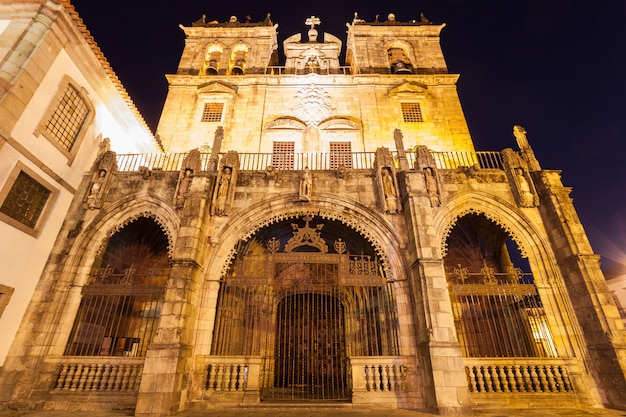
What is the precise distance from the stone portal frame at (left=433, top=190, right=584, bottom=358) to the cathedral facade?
0.05 metres

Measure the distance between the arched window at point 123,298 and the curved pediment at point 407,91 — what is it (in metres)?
15.1

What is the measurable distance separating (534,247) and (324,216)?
7407mm

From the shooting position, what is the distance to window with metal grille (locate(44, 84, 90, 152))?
33.3 ft

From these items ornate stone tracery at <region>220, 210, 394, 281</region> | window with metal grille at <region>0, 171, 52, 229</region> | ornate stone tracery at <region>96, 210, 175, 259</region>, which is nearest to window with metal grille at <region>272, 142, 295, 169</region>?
ornate stone tracery at <region>220, 210, 394, 281</region>

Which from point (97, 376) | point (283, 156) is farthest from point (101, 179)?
point (283, 156)

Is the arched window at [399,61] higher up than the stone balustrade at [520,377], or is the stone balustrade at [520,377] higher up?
the arched window at [399,61]

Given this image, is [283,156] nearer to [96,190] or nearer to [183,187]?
[183,187]

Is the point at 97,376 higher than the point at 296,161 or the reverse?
the reverse

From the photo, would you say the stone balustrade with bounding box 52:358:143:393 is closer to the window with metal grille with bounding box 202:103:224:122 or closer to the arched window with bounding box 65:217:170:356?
the arched window with bounding box 65:217:170:356

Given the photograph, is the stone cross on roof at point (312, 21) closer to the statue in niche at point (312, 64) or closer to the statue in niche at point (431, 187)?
the statue in niche at point (312, 64)

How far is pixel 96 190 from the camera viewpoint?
1095cm

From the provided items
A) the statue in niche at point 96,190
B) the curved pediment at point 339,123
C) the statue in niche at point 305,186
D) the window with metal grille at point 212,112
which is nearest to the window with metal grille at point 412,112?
the curved pediment at point 339,123

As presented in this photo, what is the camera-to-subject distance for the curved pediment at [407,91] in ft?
57.6

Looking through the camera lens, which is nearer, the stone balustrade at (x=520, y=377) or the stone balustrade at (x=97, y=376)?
the stone balustrade at (x=520, y=377)
